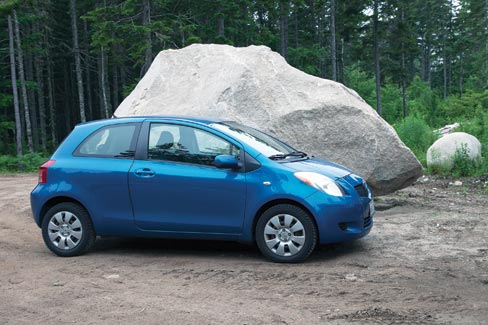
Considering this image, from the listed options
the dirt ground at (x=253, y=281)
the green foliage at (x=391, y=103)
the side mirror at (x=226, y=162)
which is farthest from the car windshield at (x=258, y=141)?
the green foliage at (x=391, y=103)

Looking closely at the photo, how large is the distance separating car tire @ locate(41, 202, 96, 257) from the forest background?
417 inches

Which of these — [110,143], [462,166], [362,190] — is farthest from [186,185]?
[462,166]

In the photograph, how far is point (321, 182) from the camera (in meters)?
6.46

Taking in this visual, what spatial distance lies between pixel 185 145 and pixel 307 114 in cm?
348

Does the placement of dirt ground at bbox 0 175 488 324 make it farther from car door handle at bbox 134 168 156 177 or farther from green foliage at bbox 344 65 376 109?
green foliage at bbox 344 65 376 109

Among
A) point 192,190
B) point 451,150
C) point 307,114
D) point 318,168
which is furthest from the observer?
point 451,150

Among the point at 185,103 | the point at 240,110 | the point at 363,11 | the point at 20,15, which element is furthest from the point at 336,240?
the point at 363,11

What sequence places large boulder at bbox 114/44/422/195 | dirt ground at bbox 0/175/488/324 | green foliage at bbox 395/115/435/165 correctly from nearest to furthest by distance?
dirt ground at bbox 0/175/488/324 < large boulder at bbox 114/44/422/195 < green foliage at bbox 395/115/435/165

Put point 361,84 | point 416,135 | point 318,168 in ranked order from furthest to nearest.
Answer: point 361,84 → point 416,135 → point 318,168

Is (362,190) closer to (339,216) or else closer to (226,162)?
(339,216)

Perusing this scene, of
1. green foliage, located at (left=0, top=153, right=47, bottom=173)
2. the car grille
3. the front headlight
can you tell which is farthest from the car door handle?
green foliage, located at (left=0, top=153, right=47, bottom=173)

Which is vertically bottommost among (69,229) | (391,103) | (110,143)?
(69,229)

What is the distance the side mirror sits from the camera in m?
6.46

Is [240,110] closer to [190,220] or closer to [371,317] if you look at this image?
[190,220]
